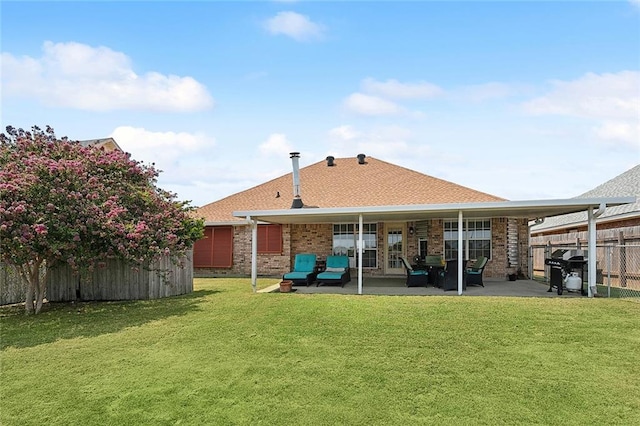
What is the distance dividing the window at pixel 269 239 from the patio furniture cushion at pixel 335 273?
352cm

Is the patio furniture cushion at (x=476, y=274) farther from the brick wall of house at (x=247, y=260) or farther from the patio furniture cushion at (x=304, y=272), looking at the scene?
the brick wall of house at (x=247, y=260)

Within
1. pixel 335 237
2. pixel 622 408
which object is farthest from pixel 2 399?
pixel 335 237

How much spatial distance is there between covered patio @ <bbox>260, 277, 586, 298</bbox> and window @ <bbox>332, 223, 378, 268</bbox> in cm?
219

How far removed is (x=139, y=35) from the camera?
10.3 m

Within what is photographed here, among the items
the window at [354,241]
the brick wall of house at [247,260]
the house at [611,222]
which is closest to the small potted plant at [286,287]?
the window at [354,241]

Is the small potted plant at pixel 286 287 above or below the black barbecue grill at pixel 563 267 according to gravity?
below

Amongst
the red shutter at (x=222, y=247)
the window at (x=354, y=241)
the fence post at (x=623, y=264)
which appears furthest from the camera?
the red shutter at (x=222, y=247)

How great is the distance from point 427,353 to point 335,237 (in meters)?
10.6

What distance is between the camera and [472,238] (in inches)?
611

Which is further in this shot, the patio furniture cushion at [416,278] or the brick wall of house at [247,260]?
the brick wall of house at [247,260]

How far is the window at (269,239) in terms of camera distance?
57.1 feet

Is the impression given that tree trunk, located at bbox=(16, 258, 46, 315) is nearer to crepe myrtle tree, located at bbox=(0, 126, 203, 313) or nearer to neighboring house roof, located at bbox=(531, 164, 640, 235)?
crepe myrtle tree, located at bbox=(0, 126, 203, 313)

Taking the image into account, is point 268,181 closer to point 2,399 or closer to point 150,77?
point 150,77

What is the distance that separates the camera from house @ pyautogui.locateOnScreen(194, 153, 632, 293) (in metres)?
15.4
